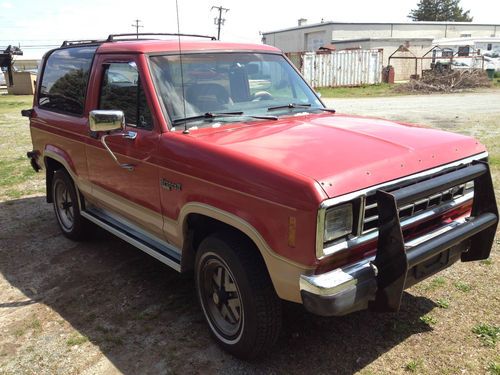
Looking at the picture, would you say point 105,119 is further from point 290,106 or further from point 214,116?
point 290,106

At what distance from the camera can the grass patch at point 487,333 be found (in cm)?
333

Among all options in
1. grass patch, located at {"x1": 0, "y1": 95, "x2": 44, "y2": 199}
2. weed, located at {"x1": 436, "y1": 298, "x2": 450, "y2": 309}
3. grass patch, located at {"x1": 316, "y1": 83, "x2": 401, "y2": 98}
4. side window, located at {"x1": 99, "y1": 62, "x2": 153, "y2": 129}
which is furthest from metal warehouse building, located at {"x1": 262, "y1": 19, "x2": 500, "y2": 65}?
weed, located at {"x1": 436, "y1": 298, "x2": 450, "y2": 309}

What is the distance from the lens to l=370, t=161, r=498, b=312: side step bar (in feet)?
8.68

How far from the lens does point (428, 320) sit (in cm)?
363

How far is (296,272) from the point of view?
2660 millimetres

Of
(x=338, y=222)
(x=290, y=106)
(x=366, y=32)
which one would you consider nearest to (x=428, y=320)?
(x=338, y=222)

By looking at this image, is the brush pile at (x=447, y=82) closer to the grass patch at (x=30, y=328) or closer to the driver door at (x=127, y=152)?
the driver door at (x=127, y=152)

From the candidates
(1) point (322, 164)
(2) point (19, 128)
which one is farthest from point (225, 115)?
(2) point (19, 128)

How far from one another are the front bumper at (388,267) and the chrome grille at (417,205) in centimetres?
12

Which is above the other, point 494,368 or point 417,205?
point 417,205

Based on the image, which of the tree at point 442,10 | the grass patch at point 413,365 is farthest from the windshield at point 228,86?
the tree at point 442,10

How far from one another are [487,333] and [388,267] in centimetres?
128

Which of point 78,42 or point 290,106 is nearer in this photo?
point 290,106

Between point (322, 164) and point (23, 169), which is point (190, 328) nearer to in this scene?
point (322, 164)
